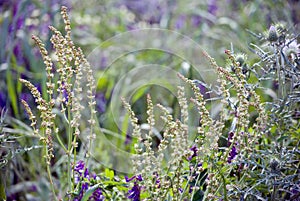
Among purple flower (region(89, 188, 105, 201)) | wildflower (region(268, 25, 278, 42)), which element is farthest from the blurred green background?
wildflower (region(268, 25, 278, 42))

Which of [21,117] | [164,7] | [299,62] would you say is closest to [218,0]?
[164,7]

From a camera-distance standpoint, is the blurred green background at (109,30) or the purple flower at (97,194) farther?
the blurred green background at (109,30)

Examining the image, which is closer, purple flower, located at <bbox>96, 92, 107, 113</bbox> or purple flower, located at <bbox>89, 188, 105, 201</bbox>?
purple flower, located at <bbox>89, 188, 105, 201</bbox>

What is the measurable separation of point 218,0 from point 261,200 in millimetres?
2271

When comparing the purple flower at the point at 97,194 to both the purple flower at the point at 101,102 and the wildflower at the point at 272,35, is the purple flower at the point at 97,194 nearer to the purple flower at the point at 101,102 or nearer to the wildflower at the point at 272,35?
the wildflower at the point at 272,35

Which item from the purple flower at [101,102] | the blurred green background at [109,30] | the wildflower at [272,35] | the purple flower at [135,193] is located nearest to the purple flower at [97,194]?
the purple flower at [135,193]

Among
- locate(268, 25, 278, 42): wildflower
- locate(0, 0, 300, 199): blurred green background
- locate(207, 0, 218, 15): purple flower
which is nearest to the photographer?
locate(268, 25, 278, 42): wildflower

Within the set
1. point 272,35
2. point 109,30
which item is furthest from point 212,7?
point 272,35

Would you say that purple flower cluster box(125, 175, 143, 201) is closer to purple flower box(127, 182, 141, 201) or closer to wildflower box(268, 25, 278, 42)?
purple flower box(127, 182, 141, 201)

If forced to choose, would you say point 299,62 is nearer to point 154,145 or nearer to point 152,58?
point 154,145

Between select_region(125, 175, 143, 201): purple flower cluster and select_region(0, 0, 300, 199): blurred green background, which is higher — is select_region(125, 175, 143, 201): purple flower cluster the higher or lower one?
the lower one

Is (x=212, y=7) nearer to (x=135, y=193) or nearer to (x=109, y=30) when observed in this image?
(x=109, y=30)

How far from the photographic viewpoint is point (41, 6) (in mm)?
2316

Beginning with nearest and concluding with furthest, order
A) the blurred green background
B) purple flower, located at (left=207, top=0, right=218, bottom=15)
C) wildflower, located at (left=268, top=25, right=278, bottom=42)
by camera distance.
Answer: wildflower, located at (left=268, top=25, right=278, bottom=42) → the blurred green background → purple flower, located at (left=207, top=0, right=218, bottom=15)
